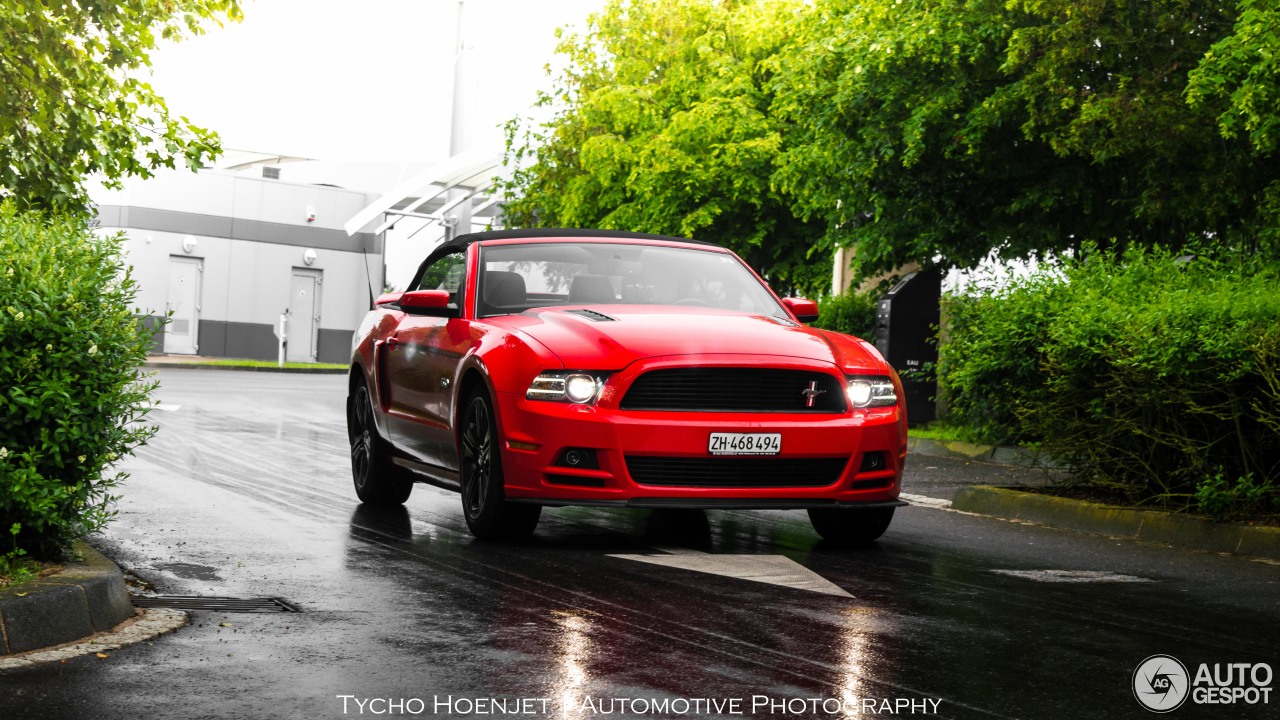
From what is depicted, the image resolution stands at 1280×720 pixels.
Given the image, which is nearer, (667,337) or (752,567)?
(752,567)

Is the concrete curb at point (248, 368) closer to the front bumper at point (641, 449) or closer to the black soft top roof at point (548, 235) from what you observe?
the black soft top roof at point (548, 235)

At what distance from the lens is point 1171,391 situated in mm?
9914

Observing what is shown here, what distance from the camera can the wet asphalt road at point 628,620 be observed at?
497 centimetres

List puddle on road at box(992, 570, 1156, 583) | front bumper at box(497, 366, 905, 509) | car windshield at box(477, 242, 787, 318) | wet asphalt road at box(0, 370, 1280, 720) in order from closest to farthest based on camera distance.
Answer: wet asphalt road at box(0, 370, 1280, 720)
puddle on road at box(992, 570, 1156, 583)
front bumper at box(497, 366, 905, 509)
car windshield at box(477, 242, 787, 318)

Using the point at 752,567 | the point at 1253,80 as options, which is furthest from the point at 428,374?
the point at 1253,80

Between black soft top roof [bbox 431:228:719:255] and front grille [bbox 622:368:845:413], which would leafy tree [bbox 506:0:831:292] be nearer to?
black soft top roof [bbox 431:228:719:255]

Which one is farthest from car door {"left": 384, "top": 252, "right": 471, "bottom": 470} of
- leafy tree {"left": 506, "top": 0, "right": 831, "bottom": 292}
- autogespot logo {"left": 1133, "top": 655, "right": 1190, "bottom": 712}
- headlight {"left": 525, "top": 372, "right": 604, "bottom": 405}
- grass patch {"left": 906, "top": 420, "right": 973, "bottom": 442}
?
leafy tree {"left": 506, "top": 0, "right": 831, "bottom": 292}

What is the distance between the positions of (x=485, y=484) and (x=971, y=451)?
1041 centimetres

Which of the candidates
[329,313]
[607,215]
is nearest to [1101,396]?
[607,215]

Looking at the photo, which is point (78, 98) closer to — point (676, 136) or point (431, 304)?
point (431, 304)

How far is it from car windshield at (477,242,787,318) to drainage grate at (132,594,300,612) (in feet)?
10.0

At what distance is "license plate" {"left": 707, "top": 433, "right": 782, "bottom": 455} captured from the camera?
319 inches

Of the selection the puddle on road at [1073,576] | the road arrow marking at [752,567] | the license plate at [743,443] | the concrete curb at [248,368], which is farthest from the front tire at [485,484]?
the concrete curb at [248,368]

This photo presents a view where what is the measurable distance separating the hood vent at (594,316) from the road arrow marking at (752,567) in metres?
1.24
